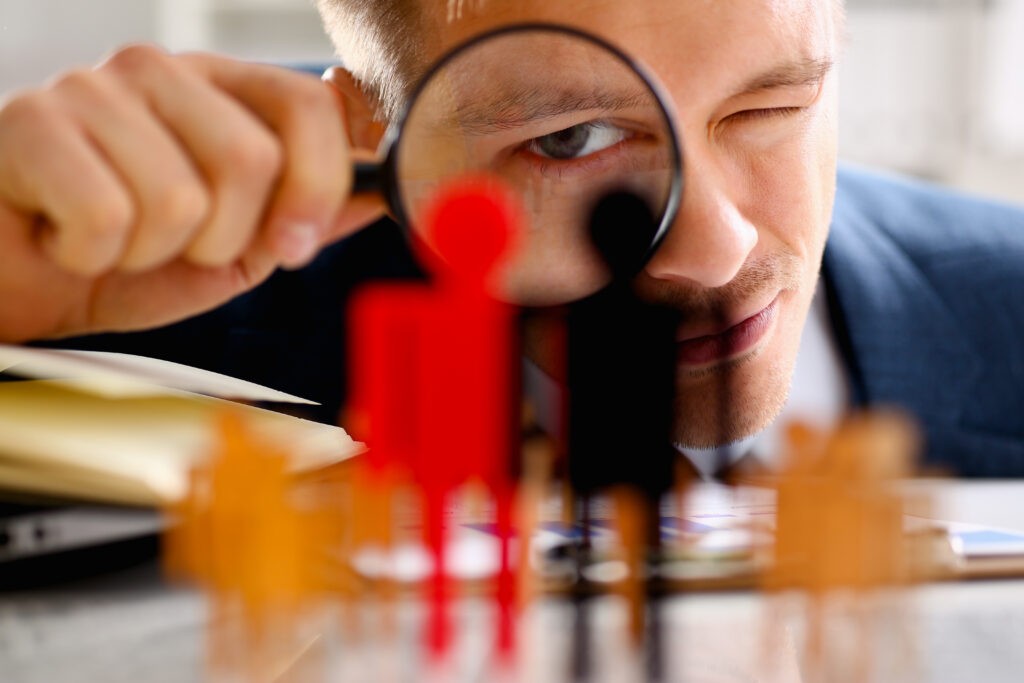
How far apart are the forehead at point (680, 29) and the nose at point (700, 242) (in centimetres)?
8

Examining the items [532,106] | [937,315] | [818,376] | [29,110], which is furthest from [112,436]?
[937,315]

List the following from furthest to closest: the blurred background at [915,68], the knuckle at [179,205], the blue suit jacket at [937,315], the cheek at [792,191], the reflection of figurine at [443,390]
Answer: the blurred background at [915,68] → the blue suit jacket at [937,315] → the cheek at [792,191] → the knuckle at [179,205] → the reflection of figurine at [443,390]

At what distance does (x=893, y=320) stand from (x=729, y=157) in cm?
→ 66

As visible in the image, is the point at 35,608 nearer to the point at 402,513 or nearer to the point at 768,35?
the point at 402,513

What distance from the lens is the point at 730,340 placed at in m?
0.96

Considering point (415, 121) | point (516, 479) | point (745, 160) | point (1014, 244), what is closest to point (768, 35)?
point (745, 160)

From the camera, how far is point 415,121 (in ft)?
1.84

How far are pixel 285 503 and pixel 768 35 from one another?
0.63 m

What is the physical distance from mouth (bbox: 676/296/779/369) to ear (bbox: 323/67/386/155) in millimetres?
306

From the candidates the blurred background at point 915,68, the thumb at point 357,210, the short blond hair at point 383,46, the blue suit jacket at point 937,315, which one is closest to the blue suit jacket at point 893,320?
the blue suit jacket at point 937,315

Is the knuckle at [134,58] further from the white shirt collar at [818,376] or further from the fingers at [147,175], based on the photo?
the white shirt collar at [818,376]

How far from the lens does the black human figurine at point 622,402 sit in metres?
0.51

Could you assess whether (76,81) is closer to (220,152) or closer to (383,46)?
(220,152)

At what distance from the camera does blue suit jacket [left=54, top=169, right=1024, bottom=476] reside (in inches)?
47.7
